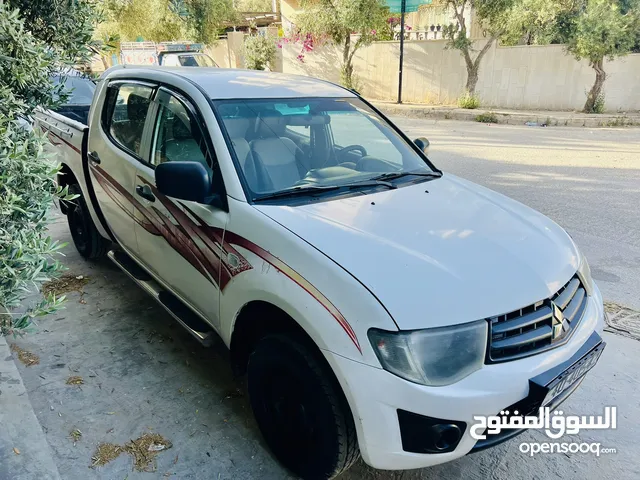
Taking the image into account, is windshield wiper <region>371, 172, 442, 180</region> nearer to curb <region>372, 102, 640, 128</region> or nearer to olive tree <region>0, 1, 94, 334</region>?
olive tree <region>0, 1, 94, 334</region>

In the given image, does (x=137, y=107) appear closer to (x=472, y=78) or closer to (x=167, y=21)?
(x=472, y=78)

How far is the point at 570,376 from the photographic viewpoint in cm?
211

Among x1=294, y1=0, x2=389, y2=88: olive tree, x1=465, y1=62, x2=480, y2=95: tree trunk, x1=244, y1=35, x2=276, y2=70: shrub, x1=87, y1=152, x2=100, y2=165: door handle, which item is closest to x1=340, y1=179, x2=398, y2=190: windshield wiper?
x1=87, y1=152, x2=100, y2=165: door handle

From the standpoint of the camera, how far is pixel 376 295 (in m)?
1.92

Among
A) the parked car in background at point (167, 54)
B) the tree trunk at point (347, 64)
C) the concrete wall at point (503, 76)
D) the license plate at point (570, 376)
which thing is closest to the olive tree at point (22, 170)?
the license plate at point (570, 376)

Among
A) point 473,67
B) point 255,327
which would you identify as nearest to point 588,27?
point 473,67

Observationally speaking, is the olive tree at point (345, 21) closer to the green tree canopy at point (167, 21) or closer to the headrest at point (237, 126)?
the green tree canopy at point (167, 21)

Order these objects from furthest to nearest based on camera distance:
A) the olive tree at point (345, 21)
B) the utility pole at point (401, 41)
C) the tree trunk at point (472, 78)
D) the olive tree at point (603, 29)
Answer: the olive tree at point (345, 21), the utility pole at point (401, 41), the tree trunk at point (472, 78), the olive tree at point (603, 29)

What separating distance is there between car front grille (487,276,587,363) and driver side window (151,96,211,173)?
1734 millimetres

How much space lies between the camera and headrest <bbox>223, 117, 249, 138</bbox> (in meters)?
2.83

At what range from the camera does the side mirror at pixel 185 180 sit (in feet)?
8.38

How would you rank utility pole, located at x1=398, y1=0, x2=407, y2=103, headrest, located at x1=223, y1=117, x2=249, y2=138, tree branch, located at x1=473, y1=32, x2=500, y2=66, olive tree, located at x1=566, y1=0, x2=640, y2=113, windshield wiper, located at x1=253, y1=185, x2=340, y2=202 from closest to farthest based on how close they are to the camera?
windshield wiper, located at x1=253, y1=185, x2=340, y2=202 < headrest, located at x1=223, y1=117, x2=249, y2=138 < olive tree, located at x1=566, y1=0, x2=640, y2=113 < tree branch, located at x1=473, y1=32, x2=500, y2=66 < utility pole, located at x1=398, y1=0, x2=407, y2=103

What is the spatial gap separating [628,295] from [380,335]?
3176 millimetres

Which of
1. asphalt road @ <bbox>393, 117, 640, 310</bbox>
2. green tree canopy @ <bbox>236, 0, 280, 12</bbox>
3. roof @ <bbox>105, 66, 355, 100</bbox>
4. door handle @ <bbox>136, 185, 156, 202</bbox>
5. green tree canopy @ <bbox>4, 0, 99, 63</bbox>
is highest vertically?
green tree canopy @ <bbox>236, 0, 280, 12</bbox>
